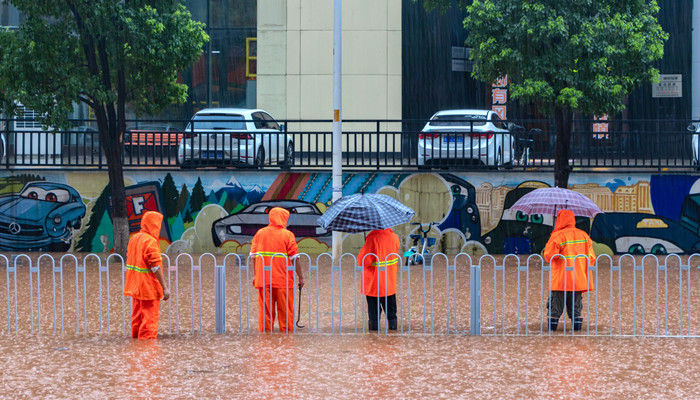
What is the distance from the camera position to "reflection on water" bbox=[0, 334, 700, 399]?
25.0 ft

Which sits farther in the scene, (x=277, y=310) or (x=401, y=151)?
(x=401, y=151)

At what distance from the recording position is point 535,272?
16.1m

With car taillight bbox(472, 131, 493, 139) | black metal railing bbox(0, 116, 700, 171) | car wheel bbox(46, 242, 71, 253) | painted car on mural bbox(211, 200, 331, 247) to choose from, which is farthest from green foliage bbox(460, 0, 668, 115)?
car wheel bbox(46, 242, 71, 253)

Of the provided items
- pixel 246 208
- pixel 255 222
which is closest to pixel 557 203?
pixel 255 222

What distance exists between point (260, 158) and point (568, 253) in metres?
9.92

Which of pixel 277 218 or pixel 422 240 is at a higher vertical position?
pixel 277 218

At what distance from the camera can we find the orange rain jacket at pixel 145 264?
379 inches

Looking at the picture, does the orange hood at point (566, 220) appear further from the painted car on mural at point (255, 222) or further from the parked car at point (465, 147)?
the painted car on mural at point (255, 222)

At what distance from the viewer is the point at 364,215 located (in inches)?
405

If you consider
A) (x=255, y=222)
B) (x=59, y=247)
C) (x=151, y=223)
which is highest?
(x=151, y=223)

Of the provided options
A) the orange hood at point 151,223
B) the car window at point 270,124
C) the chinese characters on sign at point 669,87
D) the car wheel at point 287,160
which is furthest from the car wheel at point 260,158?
the chinese characters on sign at point 669,87

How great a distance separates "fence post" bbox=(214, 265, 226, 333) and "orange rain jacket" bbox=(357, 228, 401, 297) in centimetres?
153

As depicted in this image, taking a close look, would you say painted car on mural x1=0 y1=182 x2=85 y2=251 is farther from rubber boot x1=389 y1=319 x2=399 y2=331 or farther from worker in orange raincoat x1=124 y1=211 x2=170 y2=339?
rubber boot x1=389 y1=319 x2=399 y2=331

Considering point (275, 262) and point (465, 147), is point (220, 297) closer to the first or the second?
point (275, 262)
